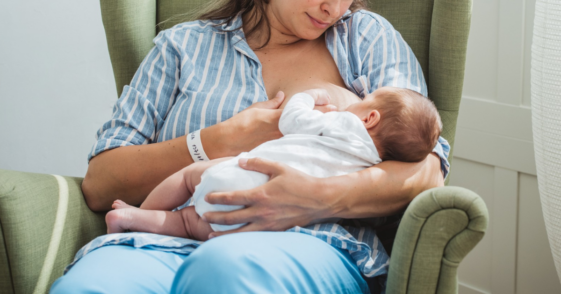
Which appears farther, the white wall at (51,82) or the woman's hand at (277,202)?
the white wall at (51,82)

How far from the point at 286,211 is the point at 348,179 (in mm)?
145

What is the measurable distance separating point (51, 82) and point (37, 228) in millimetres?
1349

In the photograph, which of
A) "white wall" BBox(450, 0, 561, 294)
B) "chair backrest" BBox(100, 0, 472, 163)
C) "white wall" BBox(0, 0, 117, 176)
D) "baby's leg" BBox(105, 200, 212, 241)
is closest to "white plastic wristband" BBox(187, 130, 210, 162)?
"baby's leg" BBox(105, 200, 212, 241)

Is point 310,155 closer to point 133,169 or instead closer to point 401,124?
point 401,124

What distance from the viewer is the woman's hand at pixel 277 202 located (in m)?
1.09

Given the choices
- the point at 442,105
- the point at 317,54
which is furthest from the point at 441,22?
the point at 317,54

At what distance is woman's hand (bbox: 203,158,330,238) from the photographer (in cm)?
109

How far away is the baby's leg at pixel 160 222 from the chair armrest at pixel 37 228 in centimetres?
16

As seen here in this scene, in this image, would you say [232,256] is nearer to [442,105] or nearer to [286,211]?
[286,211]

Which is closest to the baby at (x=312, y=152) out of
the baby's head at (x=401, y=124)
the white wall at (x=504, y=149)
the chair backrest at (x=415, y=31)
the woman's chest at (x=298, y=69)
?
the baby's head at (x=401, y=124)

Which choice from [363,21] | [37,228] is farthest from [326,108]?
[37,228]

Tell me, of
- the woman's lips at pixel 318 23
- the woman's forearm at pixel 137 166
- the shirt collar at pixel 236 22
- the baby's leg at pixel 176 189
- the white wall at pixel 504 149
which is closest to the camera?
the baby's leg at pixel 176 189

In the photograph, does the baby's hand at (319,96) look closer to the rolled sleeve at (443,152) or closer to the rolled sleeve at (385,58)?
the rolled sleeve at (385,58)

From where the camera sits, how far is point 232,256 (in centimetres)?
93
